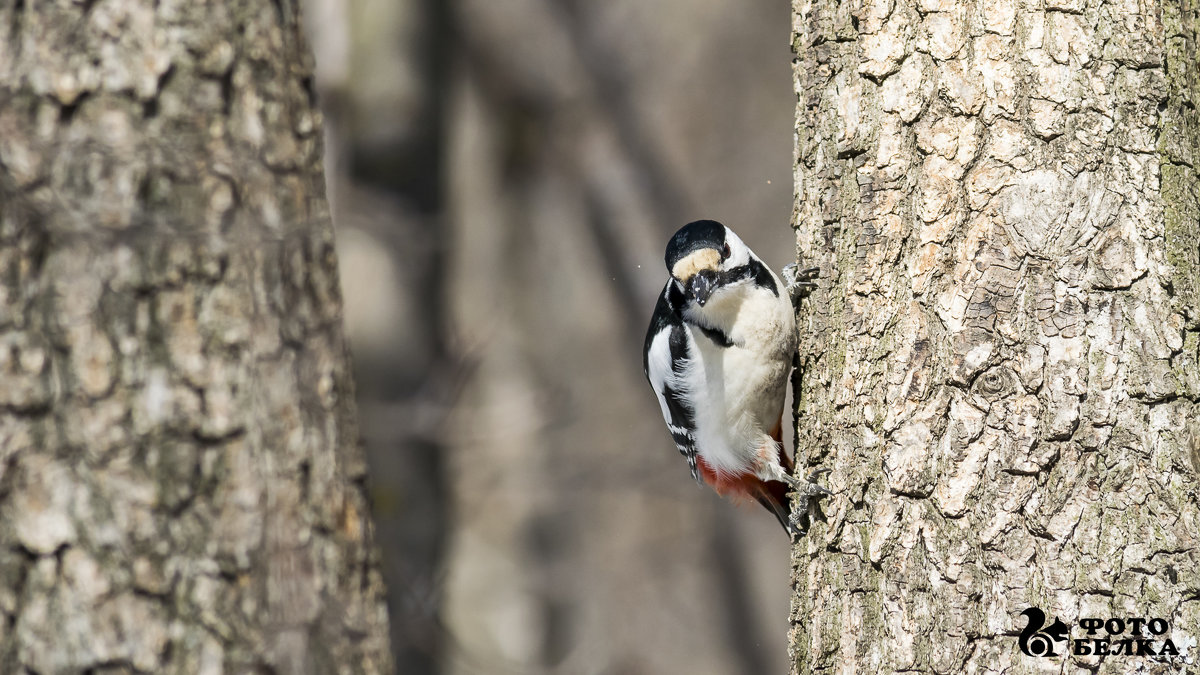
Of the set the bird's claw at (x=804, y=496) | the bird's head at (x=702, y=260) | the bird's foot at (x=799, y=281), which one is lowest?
the bird's claw at (x=804, y=496)

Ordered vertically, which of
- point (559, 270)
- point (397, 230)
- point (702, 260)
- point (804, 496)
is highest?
point (559, 270)

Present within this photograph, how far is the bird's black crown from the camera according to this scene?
3639 millimetres

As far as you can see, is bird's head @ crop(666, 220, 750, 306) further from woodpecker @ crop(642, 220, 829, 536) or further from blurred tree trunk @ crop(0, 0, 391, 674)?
blurred tree trunk @ crop(0, 0, 391, 674)

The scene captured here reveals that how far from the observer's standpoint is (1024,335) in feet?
8.81

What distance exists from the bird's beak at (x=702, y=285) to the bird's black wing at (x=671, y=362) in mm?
327

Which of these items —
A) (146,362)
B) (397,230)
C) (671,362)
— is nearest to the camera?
(146,362)

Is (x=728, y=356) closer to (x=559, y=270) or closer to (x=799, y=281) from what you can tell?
(x=799, y=281)

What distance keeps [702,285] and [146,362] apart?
1.80m

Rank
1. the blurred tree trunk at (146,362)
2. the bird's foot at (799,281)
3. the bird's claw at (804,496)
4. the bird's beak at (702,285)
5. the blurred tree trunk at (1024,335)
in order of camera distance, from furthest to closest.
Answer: the bird's beak at (702,285) < the bird's foot at (799,281) < the bird's claw at (804,496) < the blurred tree trunk at (1024,335) < the blurred tree trunk at (146,362)

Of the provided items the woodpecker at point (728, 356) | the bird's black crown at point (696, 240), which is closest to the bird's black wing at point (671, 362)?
the woodpecker at point (728, 356)

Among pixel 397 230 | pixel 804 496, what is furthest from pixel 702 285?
pixel 397 230

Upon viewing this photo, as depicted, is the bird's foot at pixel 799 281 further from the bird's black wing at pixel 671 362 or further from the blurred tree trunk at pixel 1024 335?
the bird's black wing at pixel 671 362

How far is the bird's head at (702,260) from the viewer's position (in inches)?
140

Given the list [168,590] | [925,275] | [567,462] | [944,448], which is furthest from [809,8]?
[567,462]
